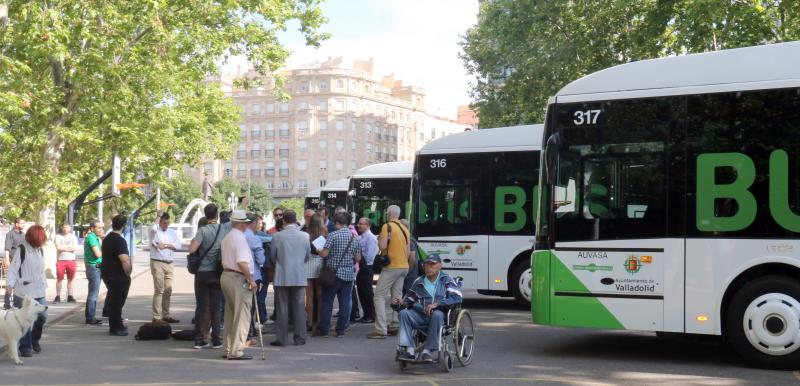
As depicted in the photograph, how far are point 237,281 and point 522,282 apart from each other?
724 cm

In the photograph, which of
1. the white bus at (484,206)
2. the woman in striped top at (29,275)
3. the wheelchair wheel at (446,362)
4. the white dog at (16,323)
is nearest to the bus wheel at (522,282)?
the white bus at (484,206)

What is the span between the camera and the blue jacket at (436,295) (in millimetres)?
10688

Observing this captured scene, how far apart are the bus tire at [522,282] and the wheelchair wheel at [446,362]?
7.15m

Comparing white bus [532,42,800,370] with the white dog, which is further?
the white dog

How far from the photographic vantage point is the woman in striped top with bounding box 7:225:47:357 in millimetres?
11852

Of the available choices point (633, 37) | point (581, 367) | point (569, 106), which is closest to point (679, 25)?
point (633, 37)

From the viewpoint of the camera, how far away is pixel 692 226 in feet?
35.6

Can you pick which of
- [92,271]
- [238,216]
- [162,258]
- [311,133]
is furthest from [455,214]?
[311,133]

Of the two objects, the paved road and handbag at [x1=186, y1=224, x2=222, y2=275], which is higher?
handbag at [x1=186, y1=224, x2=222, y2=275]

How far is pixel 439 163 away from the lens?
18.6 m

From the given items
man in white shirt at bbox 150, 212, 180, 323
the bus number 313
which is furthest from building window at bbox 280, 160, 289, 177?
man in white shirt at bbox 150, 212, 180, 323

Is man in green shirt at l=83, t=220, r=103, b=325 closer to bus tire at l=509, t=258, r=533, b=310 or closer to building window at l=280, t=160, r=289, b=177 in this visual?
bus tire at l=509, t=258, r=533, b=310

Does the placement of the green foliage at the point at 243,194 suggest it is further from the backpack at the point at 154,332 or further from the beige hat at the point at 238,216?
the beige hat at the point at 238,216

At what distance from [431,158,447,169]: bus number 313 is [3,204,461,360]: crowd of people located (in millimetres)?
3186
